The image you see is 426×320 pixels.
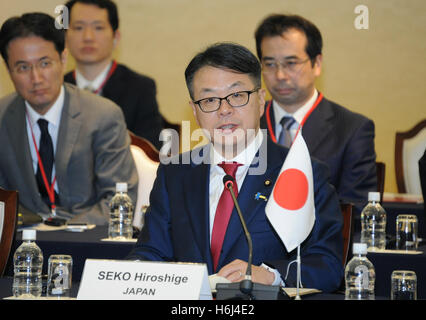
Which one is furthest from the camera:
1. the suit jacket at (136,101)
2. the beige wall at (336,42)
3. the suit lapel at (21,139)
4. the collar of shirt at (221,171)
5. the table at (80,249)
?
the beige wall at (336,42)

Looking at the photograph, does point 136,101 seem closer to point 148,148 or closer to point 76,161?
point 148,148

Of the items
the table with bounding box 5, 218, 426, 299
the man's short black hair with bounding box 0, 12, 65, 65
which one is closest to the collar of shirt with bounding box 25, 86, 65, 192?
the man's short black hair with bounding box 0, 12, 65, 65

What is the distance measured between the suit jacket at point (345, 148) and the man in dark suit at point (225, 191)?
5.21 feet

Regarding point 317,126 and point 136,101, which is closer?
point 317,126

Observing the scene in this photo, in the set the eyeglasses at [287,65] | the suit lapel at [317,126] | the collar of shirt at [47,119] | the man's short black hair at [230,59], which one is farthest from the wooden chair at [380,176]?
the man's short black hair at [230,59]

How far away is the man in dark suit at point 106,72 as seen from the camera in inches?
234

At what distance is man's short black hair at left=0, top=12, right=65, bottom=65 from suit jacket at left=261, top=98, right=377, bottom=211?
1542mm

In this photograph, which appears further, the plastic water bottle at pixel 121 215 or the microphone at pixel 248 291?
the plastic water bottle at pixel 121 215

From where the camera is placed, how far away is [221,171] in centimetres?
270

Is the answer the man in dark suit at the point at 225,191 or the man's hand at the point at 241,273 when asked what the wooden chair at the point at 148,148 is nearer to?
the man in dark suit at the point at 225,191

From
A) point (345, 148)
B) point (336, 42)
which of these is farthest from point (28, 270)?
point (336, 42)

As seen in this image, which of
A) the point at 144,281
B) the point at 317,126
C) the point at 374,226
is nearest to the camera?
the point at 144,281

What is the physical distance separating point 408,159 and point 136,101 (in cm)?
217
